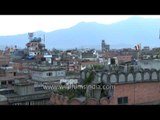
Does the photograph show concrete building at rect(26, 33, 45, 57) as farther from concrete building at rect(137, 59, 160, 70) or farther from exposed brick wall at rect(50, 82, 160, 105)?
Answer: exposed brick wall at rect(50, 82, 160, 105)

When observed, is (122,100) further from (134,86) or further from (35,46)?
(35,46)

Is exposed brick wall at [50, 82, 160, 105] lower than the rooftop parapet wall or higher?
lower

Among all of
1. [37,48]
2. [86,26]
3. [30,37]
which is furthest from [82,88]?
[86,26]

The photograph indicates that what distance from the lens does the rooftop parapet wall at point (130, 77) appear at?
7.61 metres

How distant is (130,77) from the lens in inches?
306

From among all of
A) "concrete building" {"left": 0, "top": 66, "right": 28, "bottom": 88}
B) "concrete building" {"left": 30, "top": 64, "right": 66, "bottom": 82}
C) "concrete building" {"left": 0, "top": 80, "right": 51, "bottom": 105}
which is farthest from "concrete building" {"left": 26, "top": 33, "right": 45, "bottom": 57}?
"concrete building" {"left": 0, "top": 80, "right": 51, "bottom": 105}

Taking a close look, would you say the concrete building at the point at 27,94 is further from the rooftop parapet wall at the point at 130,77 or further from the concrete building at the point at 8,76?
the concrete building at the point at 8,76

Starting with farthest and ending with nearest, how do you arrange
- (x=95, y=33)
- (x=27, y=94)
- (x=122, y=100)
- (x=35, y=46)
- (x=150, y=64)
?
1. (x=95, y=33)
2. (x=35, y=46)
3. (x=150, y=64)
4. (x=27, y=94)
5. (x=122, y=100)

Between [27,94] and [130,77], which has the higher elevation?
[130,77]

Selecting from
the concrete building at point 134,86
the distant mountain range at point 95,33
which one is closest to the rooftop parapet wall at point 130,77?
the concrete building at point 134,86

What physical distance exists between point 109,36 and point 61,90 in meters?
66.3

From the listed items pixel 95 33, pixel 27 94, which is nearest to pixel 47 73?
pixel 27 94

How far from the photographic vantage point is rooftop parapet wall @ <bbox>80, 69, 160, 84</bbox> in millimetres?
7605
